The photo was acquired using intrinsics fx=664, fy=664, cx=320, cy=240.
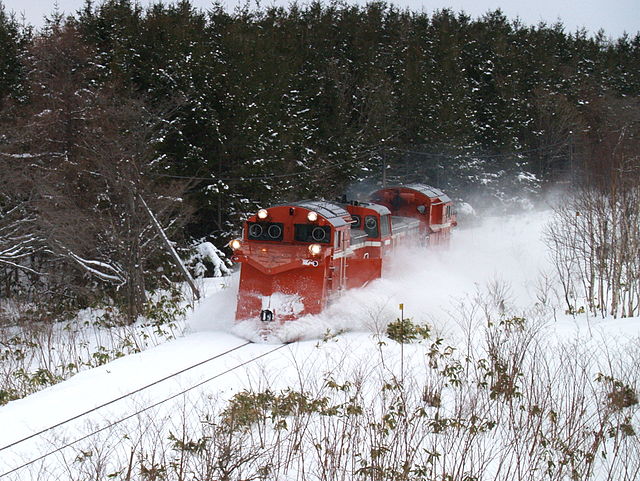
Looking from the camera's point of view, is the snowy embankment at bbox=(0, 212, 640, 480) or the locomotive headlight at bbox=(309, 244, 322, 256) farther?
the locomotive headlight at bbox=(309, 244, 322, 256)

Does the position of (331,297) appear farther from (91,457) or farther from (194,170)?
(194,170)

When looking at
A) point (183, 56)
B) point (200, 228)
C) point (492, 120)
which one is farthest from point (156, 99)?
point (492, 120)

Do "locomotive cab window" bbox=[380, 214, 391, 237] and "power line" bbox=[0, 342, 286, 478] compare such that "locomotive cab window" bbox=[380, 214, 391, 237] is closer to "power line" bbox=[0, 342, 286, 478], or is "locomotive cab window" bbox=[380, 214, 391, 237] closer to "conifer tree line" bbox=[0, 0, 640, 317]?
"power line" bbox=[0, 342, 286, 478]

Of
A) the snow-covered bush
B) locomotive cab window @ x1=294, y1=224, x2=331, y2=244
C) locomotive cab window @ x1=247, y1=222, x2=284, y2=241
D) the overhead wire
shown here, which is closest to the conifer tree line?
the overhead wire

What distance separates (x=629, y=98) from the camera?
164ft

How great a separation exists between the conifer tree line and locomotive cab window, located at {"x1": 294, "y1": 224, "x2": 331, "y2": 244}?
26.1ft

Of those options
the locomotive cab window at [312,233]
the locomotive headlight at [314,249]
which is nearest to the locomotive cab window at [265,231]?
the locomotive cab window at [312,233]

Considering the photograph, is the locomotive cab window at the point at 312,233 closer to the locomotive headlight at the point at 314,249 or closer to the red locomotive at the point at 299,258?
the red locomotive at the point at 299,258

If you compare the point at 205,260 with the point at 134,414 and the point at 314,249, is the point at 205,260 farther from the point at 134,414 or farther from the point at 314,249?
the point at 134,414

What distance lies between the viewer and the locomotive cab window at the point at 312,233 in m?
13.7

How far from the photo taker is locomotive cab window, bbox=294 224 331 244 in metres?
13.7

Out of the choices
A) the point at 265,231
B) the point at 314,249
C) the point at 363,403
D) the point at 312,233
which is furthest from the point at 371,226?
the point at 363,403

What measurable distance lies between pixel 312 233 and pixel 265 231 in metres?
1.09

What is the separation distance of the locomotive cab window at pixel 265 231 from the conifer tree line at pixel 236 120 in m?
7.08
